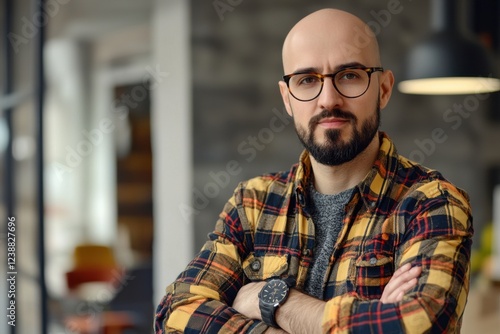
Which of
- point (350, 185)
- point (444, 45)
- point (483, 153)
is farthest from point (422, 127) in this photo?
point (350, 185)

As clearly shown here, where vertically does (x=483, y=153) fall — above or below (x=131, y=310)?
above

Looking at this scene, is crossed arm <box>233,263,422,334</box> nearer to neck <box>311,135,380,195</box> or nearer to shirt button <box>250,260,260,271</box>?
shirt button <box>250,260,260,271</box>

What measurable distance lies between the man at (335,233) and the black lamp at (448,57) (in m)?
1.03

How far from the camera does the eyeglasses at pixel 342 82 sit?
63.6 inches

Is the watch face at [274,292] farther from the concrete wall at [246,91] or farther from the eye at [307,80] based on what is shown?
the concrete wall at [246,91]

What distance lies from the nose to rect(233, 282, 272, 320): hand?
410 mm

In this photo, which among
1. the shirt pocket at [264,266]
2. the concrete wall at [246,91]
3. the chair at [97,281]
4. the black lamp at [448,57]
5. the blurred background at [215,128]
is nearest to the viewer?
the shirt pocket at [264,266]

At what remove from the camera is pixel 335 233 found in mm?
1677

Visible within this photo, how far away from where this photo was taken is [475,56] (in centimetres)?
267

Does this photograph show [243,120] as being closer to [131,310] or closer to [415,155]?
[415,155]

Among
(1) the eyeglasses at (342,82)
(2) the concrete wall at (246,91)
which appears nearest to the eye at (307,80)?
(1) the eyeglasses at (342,82)

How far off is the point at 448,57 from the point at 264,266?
1.31 m

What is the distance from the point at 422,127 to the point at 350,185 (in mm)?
2816

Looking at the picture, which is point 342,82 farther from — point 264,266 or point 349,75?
point 264,266
